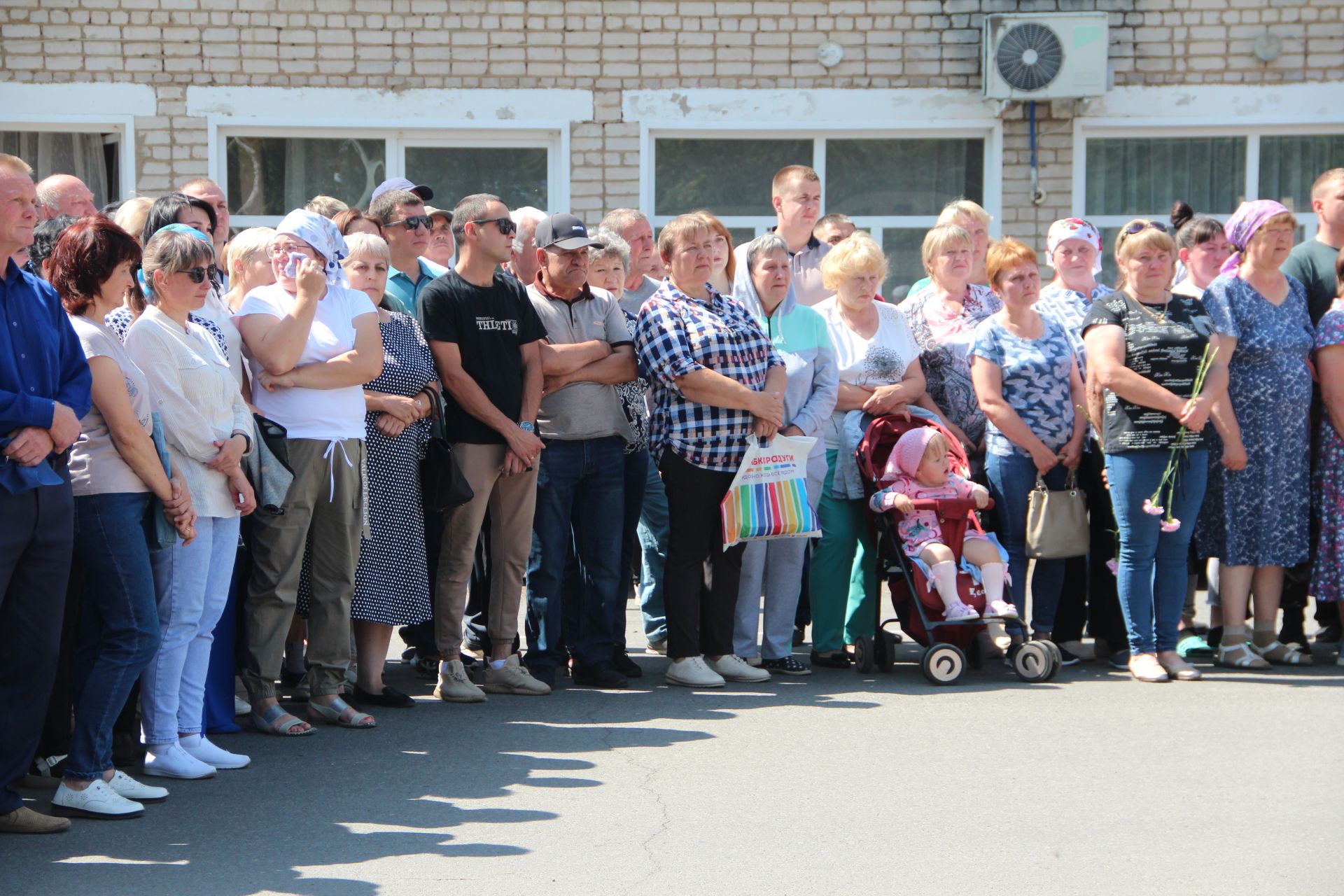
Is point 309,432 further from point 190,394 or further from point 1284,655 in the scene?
point 1284,655

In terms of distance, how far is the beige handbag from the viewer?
7160mm

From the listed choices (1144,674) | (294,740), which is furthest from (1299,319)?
(294,740)

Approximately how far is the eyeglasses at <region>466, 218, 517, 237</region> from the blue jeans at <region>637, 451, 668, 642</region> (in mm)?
1782

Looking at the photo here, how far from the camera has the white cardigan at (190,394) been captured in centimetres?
514

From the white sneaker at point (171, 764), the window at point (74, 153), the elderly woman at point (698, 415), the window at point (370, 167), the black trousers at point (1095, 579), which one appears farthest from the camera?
the window at point (370, 167)

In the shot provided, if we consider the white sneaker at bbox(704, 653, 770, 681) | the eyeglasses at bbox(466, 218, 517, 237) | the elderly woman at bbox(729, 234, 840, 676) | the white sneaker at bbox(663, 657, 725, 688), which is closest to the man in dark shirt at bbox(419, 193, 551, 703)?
the eyeglasses at bbox(466, 218, 517, 237)

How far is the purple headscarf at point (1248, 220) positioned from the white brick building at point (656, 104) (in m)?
5.13

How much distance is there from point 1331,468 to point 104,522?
18.2 ft

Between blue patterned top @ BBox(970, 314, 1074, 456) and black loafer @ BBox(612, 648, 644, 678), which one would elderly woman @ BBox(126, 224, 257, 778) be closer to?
black loafer @ BBox(612, 648, 644, 678)

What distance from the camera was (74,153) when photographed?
40.0 feet

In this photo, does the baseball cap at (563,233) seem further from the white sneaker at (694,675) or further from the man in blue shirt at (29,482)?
the man in blue shirt at (29,482)

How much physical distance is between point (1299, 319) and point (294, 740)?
4965mm

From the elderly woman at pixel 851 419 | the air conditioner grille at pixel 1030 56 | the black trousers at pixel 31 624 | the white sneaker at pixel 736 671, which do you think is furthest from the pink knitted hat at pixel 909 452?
the air conditioner grille at pixel 1030 56

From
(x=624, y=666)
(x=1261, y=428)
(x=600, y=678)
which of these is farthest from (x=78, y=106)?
(x=1261, y=428)
